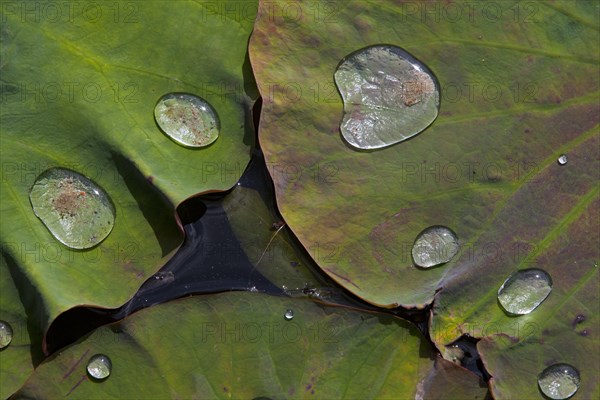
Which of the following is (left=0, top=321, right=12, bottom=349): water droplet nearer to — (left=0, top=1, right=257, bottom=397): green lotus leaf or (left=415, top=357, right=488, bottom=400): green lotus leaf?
(left=0, top=1, right=257, bottom=397): green lotus leaf

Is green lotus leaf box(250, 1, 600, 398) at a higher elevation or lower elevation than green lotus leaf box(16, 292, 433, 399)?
higher

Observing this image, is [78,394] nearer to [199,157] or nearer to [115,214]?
[115,214]

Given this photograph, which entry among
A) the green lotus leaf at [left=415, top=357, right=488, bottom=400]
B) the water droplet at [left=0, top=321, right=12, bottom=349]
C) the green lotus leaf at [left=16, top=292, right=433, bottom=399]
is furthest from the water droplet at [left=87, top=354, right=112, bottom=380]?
the green lotus leaf at [left=415, top=357, right=488, bottom=400]

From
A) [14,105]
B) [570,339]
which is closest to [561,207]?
[570,339]

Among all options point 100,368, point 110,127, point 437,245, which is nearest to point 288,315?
point 437,245

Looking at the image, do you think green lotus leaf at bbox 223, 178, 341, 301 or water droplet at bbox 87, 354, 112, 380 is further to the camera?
green lotus leaf at bbox 223, 178, 341, 301

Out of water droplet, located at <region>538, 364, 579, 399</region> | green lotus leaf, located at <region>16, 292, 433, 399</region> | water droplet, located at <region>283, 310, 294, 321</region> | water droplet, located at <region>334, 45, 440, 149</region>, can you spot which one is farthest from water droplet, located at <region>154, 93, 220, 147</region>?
water droplet, located at <region>538, 364, 579, 399</region>

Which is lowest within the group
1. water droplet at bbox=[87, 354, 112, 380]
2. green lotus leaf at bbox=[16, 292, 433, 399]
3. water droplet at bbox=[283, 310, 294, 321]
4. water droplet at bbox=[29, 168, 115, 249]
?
water droplet at bbox=[87, 354, 112, 380]

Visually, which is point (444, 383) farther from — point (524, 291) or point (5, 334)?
point (5, 334)
